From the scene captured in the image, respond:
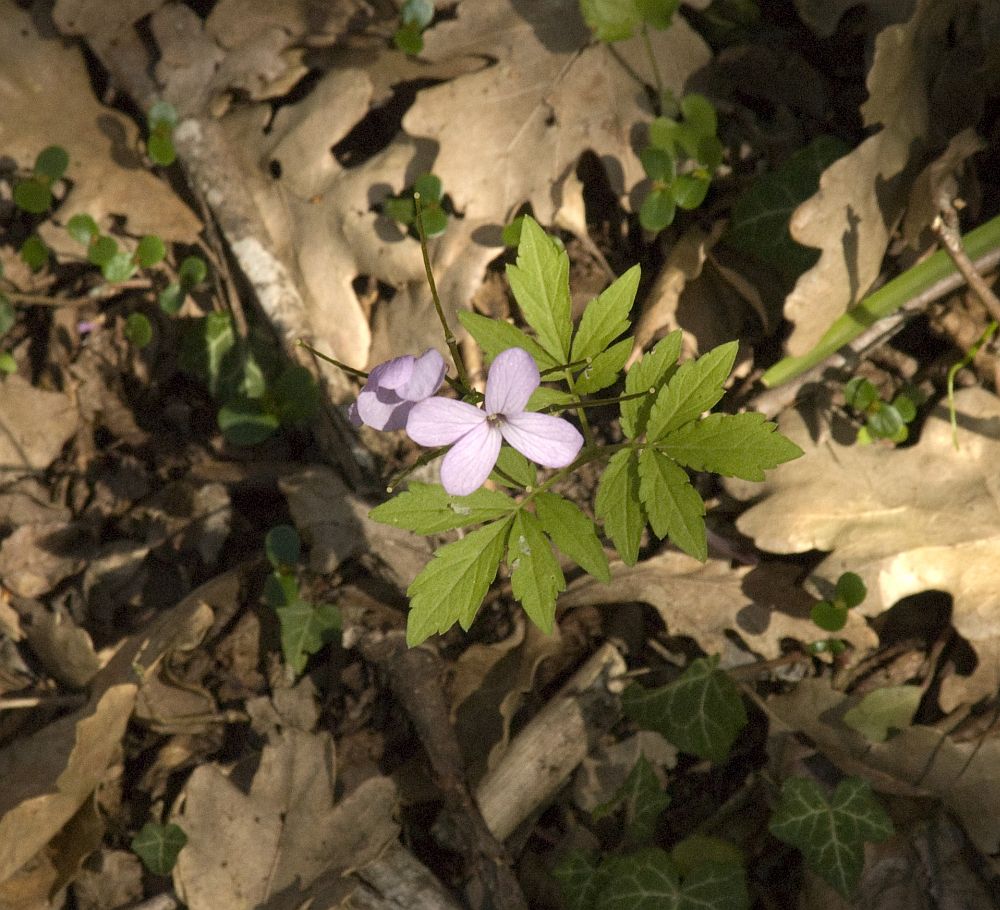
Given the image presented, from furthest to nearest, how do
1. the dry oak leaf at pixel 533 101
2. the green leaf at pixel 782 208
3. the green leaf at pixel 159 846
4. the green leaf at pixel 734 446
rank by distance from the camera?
the dry oak leaf at pixel 533 101 → the green leaf at pixel 782 208 → the green leaf at pixel 159 846 → the green leaf at pixel 734 446

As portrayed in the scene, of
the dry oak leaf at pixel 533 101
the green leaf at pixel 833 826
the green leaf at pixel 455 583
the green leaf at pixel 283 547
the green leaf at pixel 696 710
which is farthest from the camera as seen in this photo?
the dry oak leaf at pixel 533 101

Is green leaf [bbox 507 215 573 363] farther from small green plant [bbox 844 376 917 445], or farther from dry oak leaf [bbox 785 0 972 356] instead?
small green plant [bbox 844 376 917 445]

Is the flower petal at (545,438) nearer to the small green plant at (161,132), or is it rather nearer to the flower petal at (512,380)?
the flower petal at (512,380)

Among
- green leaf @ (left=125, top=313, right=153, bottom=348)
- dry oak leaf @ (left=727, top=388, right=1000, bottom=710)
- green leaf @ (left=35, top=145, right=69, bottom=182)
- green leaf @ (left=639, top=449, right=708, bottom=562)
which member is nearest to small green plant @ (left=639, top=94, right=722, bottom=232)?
dry oak leaf @ (left=727, top=388, right=1000, bottom=710)

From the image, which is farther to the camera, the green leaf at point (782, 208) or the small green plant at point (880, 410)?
the green leaf at point (782, 208)

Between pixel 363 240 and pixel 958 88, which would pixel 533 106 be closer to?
pixel 363 240

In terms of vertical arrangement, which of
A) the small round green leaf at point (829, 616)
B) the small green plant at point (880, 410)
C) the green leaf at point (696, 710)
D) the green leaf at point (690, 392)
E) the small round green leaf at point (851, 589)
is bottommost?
the green leaf at point (696, 710)

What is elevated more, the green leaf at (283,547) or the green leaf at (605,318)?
the green leaf at (605,318)

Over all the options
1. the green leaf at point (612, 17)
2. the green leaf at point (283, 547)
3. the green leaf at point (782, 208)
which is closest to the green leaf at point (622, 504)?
the green leaf at point (782, 208)
